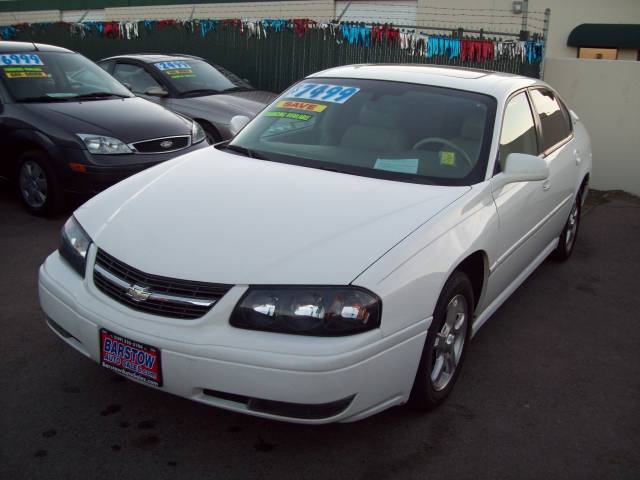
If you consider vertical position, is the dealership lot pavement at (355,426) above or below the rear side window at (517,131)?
below

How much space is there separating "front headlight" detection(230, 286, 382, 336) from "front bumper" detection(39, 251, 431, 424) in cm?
4

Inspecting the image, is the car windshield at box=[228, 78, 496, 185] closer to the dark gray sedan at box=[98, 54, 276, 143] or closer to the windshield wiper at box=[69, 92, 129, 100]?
the windshield wiper at box=[69, 92, 129, 100]

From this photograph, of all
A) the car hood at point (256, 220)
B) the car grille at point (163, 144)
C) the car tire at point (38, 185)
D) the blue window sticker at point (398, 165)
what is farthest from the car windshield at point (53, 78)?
the blue window sticker at point (398, 165)

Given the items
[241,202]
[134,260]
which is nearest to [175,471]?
[134,260]

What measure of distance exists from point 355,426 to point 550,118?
307 cm

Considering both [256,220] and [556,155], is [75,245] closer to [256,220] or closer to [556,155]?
[256,220]

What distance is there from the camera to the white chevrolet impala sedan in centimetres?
285

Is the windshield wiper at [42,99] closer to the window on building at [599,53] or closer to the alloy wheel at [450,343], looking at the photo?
the alloy wheel at [450,343]

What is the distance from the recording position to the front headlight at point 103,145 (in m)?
6.30

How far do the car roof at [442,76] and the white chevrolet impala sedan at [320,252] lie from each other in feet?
0.07

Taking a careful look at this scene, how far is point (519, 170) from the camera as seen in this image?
12.9 ft

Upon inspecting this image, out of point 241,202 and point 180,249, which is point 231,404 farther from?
point 241,202

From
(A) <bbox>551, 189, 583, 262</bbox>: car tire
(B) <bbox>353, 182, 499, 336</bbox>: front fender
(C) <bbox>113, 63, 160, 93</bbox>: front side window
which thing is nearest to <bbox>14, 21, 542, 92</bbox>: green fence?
(C) <bbox>113, 63, 160, 93</bbox>: front side window

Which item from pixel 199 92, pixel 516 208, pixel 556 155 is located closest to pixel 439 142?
pixel 516 208
